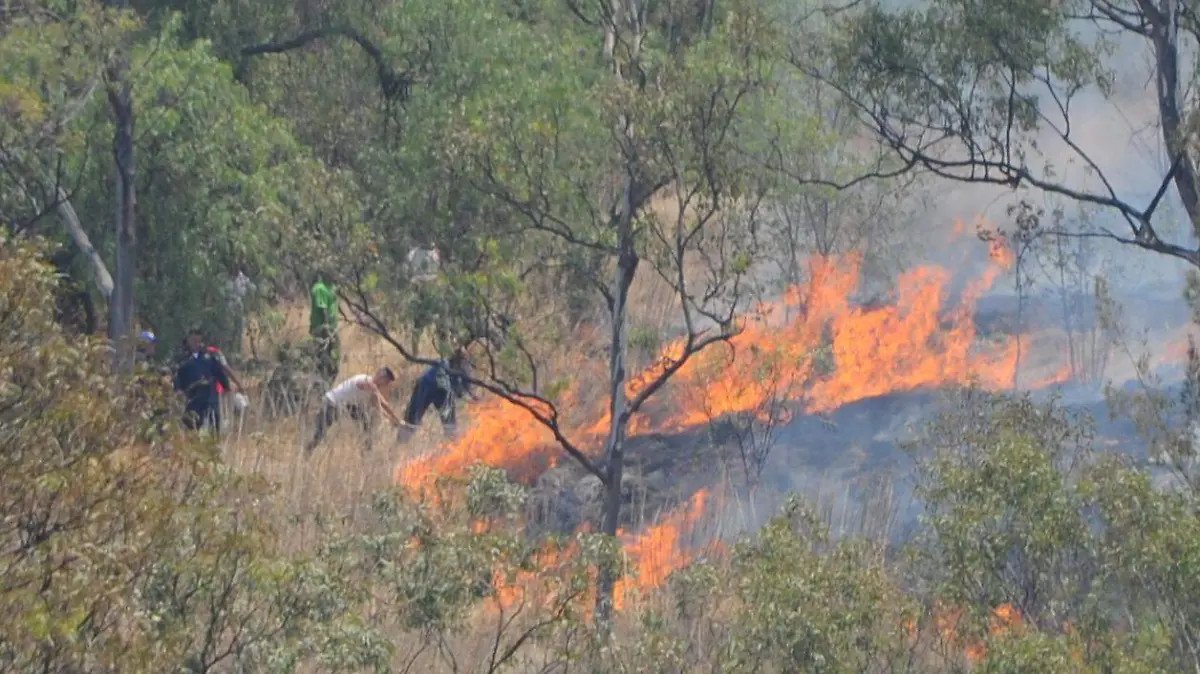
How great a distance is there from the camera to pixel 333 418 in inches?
668

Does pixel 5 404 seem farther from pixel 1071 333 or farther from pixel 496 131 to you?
pixel 1071 333

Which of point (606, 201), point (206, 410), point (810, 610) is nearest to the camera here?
point (810, 610)

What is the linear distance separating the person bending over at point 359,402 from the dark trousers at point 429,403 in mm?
483

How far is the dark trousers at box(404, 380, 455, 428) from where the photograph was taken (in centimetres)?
1806

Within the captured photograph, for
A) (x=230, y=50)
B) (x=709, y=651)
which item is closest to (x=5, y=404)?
(x=709, y=651)

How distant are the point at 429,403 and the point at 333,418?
5.13 ft

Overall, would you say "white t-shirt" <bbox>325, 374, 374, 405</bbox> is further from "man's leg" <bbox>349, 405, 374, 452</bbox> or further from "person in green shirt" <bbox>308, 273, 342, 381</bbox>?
"person in green shirt" <bbox>308, 273, 342, 381</bbox>

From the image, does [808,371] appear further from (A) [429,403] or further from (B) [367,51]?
(B) [367,51]

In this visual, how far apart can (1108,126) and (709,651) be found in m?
7.83

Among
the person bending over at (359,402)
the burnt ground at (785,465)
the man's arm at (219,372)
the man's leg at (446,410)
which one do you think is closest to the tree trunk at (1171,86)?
the burnt ground at (785,465)

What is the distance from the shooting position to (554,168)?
11.8 meters

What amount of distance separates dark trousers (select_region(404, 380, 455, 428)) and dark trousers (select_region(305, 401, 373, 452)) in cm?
80

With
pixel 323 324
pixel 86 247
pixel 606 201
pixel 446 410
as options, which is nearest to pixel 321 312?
pixel 323 324

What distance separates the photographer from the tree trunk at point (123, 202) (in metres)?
17.3
